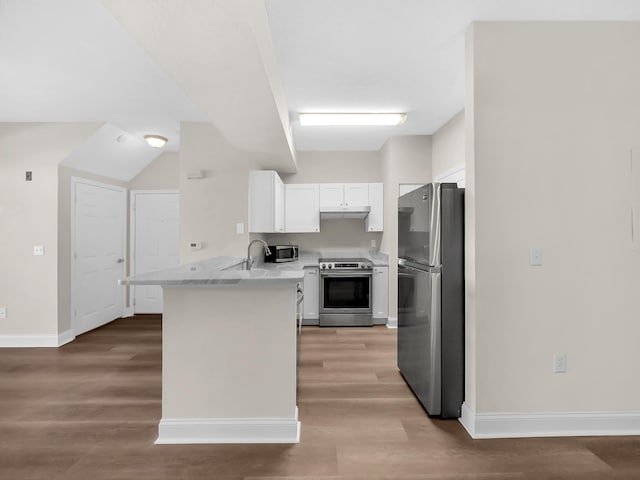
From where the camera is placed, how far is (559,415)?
2.30 m

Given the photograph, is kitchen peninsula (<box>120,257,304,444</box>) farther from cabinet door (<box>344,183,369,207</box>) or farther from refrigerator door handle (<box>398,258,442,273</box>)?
cabinet door (<box>344,183,369,207</box>)

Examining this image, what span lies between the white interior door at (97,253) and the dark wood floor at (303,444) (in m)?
1.50

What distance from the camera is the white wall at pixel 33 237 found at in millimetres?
4215

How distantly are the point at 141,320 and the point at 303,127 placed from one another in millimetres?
3756

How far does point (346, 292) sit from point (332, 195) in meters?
1.45

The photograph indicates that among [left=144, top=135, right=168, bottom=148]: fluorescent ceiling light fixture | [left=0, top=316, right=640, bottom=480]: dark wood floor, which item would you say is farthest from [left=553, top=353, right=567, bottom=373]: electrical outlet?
[left=144, top=135, right=168, bottom=148]: fluorescent ceiling light fixture

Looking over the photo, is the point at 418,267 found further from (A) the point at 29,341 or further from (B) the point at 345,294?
(A) the point at 29,341

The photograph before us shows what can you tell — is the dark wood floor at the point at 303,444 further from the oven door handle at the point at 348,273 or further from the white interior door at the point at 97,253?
the oven door handle at the point at 348,273

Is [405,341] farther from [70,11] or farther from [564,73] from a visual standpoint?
[70,11]

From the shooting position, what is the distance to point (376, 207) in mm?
5387

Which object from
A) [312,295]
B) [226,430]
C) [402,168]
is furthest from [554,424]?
[402,168]

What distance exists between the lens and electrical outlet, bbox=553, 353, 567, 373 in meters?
2.30

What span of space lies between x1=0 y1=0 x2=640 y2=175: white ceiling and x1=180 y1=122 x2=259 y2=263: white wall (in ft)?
1.05

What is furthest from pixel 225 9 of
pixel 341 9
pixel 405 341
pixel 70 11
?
pixel 405 341
